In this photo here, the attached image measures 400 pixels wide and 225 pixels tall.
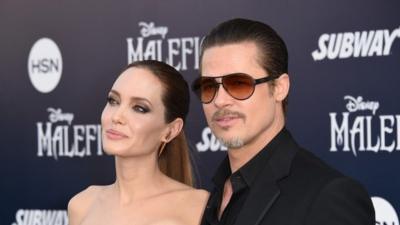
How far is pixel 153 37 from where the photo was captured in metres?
4.10

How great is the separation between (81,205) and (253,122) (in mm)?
1260

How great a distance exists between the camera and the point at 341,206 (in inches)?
71.5

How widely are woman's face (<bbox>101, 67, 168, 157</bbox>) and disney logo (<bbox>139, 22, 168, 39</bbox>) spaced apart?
1.24 meters

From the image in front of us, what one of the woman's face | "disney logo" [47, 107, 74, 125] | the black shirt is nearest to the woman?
the woman's face

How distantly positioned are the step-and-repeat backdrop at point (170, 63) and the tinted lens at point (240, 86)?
1.37 metres

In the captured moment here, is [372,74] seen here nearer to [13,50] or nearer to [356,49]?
[356,49]

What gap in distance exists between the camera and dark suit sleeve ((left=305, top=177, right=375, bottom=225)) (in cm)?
181

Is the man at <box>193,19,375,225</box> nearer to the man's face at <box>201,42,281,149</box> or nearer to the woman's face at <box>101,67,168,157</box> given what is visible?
the man's face at <box>201,42,281,149</box>

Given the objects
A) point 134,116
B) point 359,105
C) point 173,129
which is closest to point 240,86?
point 134,116

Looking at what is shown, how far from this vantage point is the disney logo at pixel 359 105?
337cm

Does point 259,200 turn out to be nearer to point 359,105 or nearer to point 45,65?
point 359,105

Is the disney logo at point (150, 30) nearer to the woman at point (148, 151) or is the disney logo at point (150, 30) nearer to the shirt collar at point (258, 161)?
the woman at point (148, 151)

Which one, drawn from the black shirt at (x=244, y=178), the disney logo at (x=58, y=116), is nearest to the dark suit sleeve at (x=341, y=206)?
the black shirt at (x=244, y=178)

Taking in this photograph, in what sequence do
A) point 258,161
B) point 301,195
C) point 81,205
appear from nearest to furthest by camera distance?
point 301,195 → point 258,161 → point 81,205
